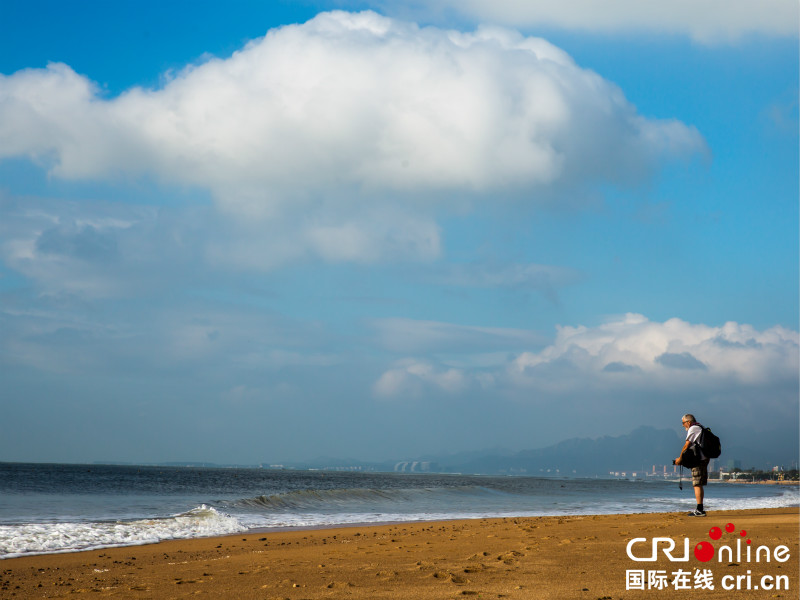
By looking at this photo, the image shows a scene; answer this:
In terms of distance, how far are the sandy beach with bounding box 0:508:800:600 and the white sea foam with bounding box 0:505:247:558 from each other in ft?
3.18

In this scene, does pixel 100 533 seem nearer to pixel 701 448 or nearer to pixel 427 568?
pixel 427 568

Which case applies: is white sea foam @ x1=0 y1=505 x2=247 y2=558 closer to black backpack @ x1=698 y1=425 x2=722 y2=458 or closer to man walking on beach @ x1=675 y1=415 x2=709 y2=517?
man walking on beach @ x1=675 y1=415 x2=709 y2=517

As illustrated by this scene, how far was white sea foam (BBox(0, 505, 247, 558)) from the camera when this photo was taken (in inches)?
503

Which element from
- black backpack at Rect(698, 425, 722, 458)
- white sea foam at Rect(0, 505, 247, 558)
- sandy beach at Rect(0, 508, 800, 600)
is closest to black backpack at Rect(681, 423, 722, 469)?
black backpack at Rect(698, 425, 722, 458)

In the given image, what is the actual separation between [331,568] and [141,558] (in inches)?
171

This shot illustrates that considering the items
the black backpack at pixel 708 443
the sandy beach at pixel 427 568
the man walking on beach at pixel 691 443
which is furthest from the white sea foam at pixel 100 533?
the black backpack at pixel 708 443

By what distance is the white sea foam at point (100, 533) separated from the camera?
12.8 m

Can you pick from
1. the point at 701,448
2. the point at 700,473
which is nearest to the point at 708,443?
the point at 701,448

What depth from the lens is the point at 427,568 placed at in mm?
8422

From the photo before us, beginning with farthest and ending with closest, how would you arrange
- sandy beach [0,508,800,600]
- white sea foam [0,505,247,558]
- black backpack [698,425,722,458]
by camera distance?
1. white sea foam [0,505,247,558]
2. black backpack [698,425,722,458]
3. sandy beach [0,508,800,600]


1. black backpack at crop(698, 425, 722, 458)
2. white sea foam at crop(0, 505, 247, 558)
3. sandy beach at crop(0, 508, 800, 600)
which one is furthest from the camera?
white sea foam at crop(0, 505, 247, 558)

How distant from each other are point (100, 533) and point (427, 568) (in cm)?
948

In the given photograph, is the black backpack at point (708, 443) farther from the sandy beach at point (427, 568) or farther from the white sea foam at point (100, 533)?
the white sea foam at point (100, 533)

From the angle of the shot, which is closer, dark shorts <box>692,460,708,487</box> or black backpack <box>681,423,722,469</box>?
black backpack <box>681,423,722,469</box>
